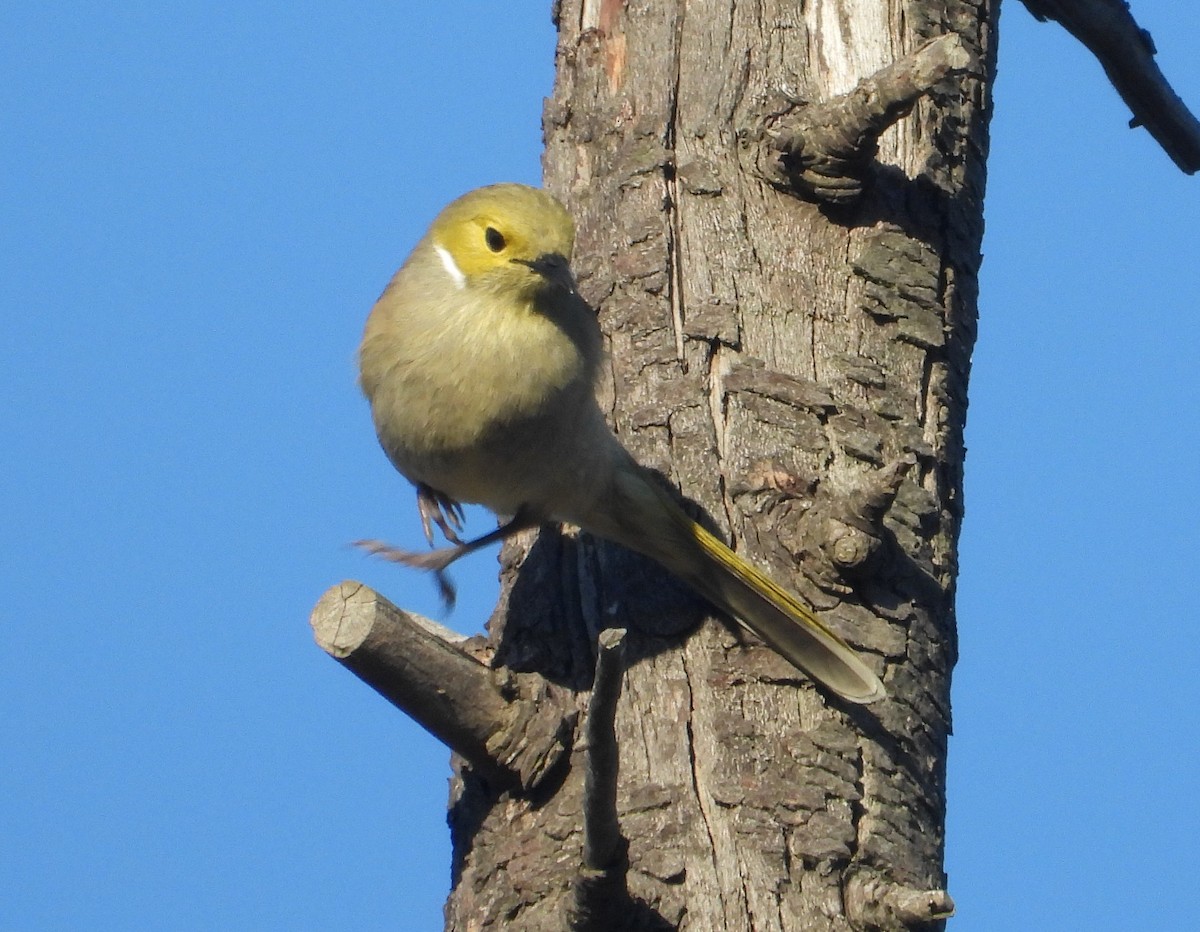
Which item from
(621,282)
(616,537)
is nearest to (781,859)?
(616,537)

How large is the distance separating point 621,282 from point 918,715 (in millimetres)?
1447

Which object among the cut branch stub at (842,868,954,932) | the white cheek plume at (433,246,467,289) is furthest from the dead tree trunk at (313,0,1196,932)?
the white cheek plume at (433,246,467,289)

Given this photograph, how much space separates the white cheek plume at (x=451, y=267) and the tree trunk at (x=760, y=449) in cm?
35

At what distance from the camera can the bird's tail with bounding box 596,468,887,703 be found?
3740 mm

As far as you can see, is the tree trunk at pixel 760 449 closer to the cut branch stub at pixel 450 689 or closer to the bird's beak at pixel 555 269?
the cut branch stub at pixel 450 689

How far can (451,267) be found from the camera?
4652 millimetres

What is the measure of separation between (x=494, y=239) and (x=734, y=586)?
1.26 m

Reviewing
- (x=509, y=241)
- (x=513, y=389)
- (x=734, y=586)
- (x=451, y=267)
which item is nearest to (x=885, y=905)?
(x=734, y=586)

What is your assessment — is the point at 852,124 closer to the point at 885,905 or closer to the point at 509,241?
the point at 509,241

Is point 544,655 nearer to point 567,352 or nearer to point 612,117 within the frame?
point 567,352

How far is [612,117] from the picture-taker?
4.75 meters

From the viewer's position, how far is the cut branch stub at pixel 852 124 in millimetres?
4008

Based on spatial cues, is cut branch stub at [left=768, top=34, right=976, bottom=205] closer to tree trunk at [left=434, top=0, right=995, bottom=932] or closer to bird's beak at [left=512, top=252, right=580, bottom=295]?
tree trunk at [left=434, top=0, right=995, bottom=932]

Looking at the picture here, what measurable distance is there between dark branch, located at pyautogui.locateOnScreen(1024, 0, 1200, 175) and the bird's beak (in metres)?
2.13
